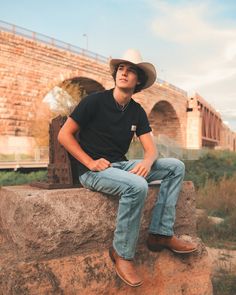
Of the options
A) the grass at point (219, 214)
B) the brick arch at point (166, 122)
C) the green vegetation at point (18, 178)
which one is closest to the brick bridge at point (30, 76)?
the green vegetation at point (18, 178)

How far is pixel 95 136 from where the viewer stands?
9.47 ft

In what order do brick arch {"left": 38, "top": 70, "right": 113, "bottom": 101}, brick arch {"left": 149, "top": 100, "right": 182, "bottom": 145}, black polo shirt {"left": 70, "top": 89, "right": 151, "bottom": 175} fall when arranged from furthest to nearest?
brick arch {"left": 149, "top": 100, "right": 182, "bottom": 145} < brick arch {"left": 38, "top": 70, "right": 113, "bottom": 101} < black polo shirt {"left": 70, "top": 89, "right": 151, "bottom": 175}

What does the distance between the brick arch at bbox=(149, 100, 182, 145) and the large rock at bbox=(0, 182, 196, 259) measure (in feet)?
125

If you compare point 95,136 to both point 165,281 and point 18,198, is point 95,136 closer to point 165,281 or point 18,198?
point 18,198

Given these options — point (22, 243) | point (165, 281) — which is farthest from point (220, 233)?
point (22, 243)

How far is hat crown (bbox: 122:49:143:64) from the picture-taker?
9.50ft

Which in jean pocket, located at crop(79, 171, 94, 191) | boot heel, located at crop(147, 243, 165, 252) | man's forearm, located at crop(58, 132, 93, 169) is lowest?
boot heel, located at crop(147, 243, 165, 252)

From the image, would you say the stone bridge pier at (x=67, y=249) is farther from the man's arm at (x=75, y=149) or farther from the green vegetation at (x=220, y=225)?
the green vegetation at (x=220, y=225)

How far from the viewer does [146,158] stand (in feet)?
9.65

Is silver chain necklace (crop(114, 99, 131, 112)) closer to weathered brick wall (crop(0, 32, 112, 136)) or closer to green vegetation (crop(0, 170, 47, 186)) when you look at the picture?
green vegetation (crop(0, 170, 47, 186))

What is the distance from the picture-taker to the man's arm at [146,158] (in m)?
2.76

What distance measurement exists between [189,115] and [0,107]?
87.2 feet

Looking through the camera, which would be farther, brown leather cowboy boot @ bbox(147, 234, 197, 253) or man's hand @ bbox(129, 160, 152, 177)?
brown leather cowboy boot @ bbox(147, 234, 197, 253)

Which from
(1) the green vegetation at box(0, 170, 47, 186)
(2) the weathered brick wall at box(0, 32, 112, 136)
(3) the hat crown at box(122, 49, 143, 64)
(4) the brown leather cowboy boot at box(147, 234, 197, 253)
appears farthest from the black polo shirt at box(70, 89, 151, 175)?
(2) the weathered brick wall at box(0, 32, 112, 136)
